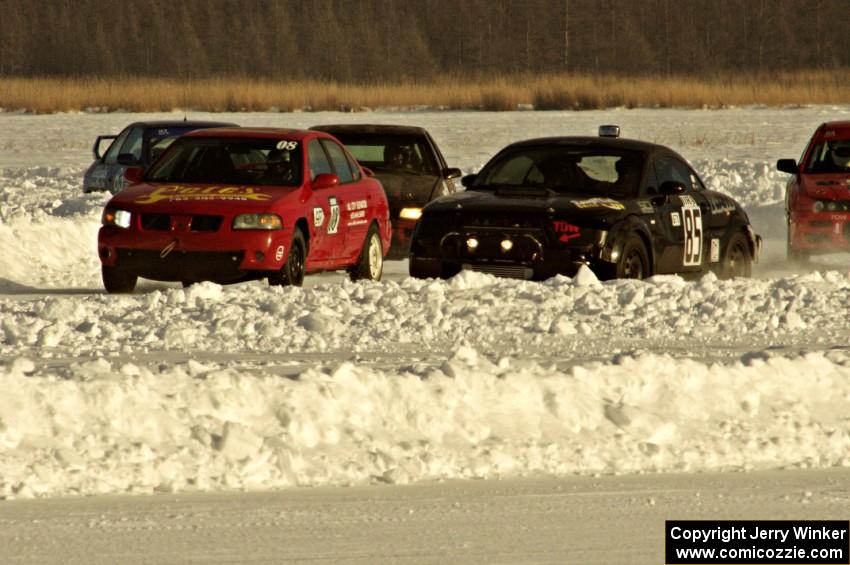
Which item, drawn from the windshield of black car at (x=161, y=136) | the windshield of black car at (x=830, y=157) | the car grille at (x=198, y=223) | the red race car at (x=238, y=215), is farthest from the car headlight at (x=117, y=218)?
the windshield of black car at (x=161, y=136)

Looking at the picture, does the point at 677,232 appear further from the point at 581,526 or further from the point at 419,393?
the point at 581,526

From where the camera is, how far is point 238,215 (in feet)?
46.2

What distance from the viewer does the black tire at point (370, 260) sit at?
1585 centimetres

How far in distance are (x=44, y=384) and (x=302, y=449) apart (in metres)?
1.32

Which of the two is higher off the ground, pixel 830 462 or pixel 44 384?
pixel 44 384

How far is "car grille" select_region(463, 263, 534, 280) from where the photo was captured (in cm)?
1396

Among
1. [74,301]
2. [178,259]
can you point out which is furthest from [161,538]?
[178,259]

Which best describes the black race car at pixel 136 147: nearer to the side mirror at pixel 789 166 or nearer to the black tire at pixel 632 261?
the side mirror at pixel 789 166

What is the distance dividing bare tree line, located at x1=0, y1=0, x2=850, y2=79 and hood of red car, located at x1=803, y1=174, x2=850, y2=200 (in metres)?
83.6

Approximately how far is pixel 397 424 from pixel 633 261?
19.9ft

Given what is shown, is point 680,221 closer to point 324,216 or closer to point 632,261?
point 632,261

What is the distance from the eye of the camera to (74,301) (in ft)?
42.6

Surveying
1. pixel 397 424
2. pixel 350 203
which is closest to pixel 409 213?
pixel 350 203

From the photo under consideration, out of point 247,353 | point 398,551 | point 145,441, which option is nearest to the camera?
point 398,551
